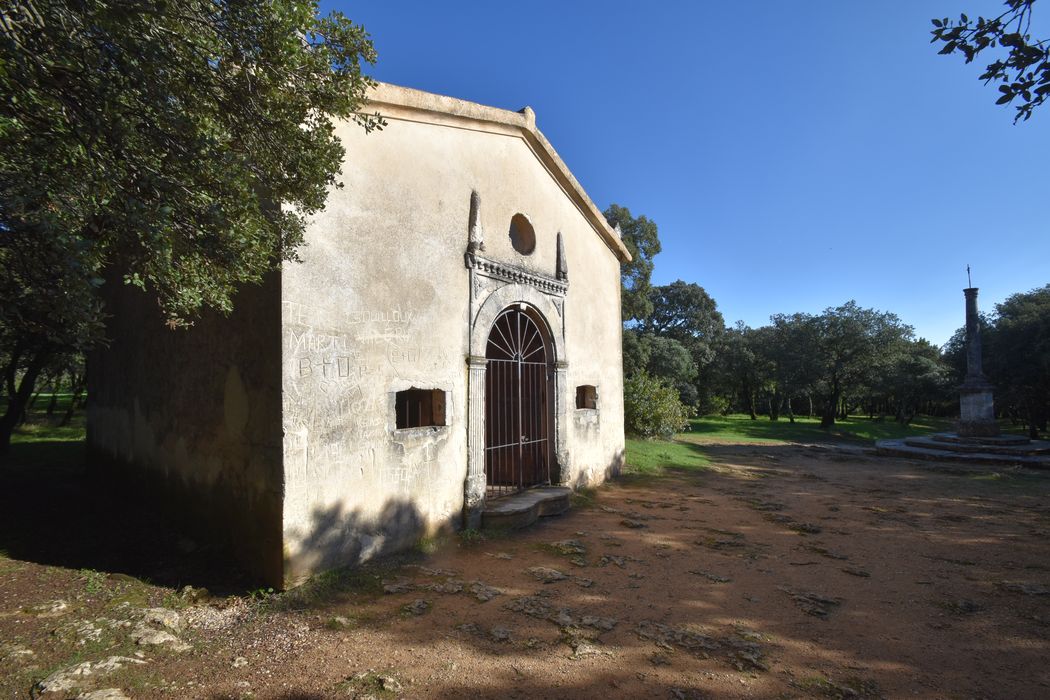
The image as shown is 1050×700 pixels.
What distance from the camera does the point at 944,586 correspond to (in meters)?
5.17

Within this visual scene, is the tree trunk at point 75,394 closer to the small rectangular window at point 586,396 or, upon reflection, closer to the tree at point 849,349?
the small rectangular window at point 586,396

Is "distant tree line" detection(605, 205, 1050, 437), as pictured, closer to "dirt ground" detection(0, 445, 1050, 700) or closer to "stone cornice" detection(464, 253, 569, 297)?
"stone cornice" detection(464, 253, 569, 297)

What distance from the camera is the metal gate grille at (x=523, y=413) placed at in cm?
859

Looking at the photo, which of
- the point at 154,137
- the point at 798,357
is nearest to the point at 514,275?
the point at 154,137

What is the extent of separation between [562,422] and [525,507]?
6.37 feet

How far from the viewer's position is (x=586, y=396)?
9.84 meters

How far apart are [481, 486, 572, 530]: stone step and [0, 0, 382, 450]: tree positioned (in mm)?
4322

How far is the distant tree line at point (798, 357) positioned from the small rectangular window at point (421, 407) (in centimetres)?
1060

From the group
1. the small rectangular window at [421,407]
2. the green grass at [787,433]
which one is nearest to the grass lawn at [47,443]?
the small rectangular window at [421,407]

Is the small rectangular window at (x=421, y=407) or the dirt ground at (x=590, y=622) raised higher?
the small rectangular window at (x=421, y=407)

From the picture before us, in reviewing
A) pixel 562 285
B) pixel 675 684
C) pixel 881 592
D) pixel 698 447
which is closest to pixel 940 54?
pixel 675 684

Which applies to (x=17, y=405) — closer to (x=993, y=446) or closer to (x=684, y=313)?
(x=993, y=446)

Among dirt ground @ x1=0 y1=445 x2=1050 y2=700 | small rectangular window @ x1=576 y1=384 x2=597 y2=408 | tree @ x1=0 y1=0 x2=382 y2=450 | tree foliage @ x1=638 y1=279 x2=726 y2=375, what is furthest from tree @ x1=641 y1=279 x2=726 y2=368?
tree @ x1=0 y1=0 x2=382 y2=450

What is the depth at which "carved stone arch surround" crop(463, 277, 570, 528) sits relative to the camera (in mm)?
6816
